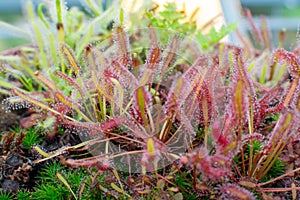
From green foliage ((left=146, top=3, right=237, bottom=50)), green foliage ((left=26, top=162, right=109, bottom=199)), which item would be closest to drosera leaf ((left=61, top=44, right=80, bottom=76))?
green foliage ((left=26, top=162, right=109, bottom=199))

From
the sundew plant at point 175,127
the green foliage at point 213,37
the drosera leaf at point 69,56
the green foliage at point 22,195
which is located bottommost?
the green foliage at point 22,195

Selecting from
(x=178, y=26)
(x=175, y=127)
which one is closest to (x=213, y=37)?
(x=178, y=26)

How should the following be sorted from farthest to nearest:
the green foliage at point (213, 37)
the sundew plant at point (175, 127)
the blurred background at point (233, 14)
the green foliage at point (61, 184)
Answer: the blurred background at point (233, 14)
the green foliage at point (213, 37)
the green foliage at point (61, 184)
the sundew plant at point (175, 127)

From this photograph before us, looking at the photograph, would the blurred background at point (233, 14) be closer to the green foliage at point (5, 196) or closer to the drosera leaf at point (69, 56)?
the drosera leaf at point (69, 56)

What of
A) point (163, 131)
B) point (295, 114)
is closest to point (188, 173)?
point (163, 131)

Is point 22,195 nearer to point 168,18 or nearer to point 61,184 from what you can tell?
point 61,184

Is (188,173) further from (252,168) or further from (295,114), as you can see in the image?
(295,114)

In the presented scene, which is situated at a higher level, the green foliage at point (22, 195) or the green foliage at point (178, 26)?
the green foliage at point (178, 26)

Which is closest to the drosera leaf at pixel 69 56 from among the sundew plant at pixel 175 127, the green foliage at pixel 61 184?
the sundew plant at pixel 175 127

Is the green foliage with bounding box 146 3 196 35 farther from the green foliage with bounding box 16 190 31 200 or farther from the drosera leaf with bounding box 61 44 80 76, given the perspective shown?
the green foliage with bounding box 16 190 31 200
